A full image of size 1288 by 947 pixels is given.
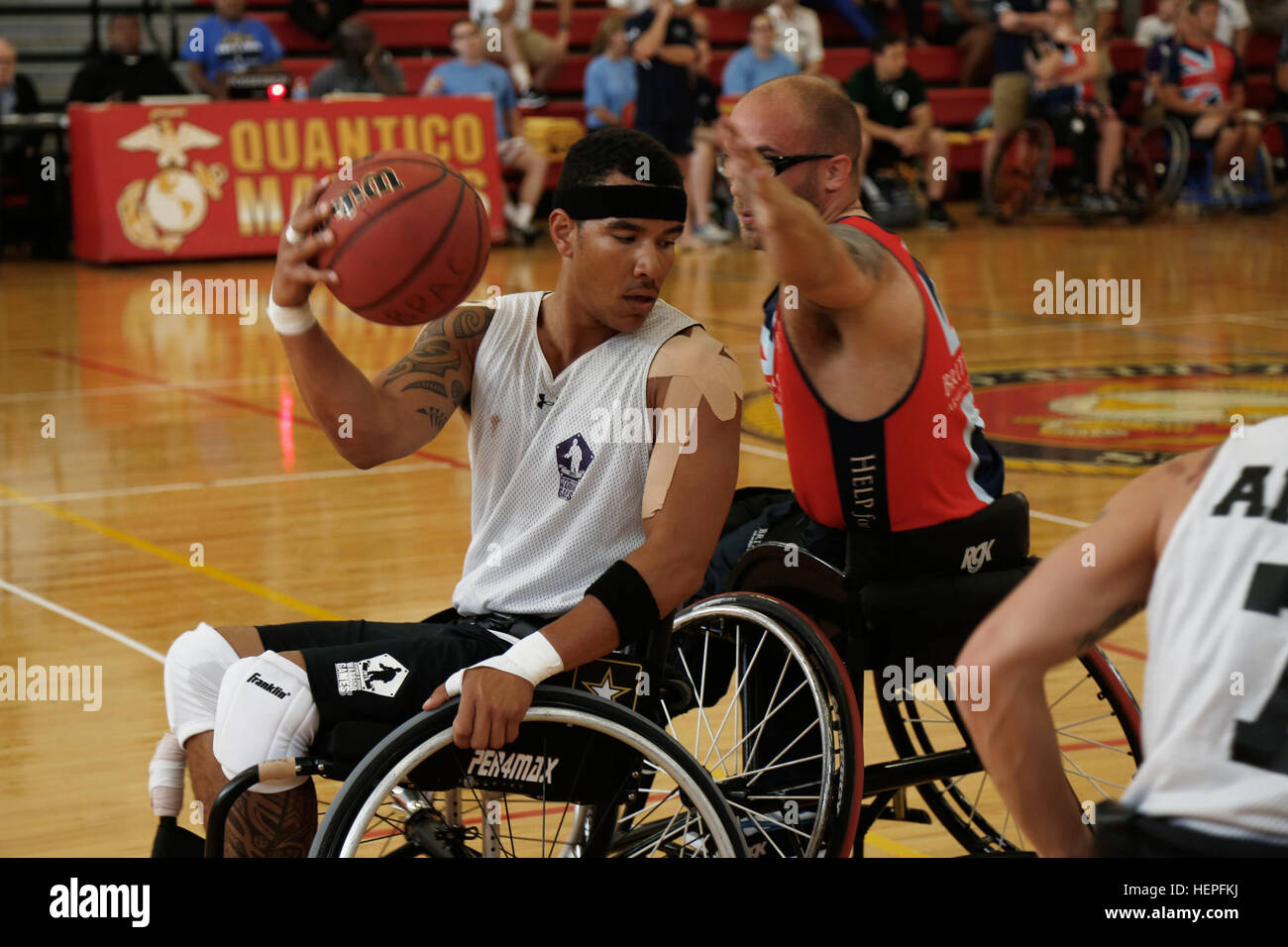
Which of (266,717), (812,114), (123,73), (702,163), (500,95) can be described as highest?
(812,114)

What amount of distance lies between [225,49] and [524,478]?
10690 mm

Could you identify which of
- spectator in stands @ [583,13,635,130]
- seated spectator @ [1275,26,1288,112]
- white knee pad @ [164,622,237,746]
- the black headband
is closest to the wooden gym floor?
white knee pad @ [164,622,237,746]

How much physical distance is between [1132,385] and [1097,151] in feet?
23.2

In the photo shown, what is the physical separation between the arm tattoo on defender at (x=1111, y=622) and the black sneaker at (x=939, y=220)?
513 inches

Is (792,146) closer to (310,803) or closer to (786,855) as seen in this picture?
(786,855)

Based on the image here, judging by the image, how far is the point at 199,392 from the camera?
8.03 m

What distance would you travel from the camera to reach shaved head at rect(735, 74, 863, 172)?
304 centimetres

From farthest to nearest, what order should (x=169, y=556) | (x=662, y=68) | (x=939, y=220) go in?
(x=939, y=220) < (x=662, y=68) < (x=169, y=556)

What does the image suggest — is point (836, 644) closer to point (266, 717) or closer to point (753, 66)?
point (266, 717)

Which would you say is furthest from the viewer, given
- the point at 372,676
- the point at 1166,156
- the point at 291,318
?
the point at 1166,156

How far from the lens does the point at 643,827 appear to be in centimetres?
258

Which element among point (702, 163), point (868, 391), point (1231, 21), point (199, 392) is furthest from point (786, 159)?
point (1231, 21)

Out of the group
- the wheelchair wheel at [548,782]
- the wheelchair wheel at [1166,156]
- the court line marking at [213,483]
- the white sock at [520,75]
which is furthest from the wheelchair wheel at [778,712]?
the wheelchair wheel at [1166,156]

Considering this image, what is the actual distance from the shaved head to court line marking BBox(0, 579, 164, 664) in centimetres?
223
